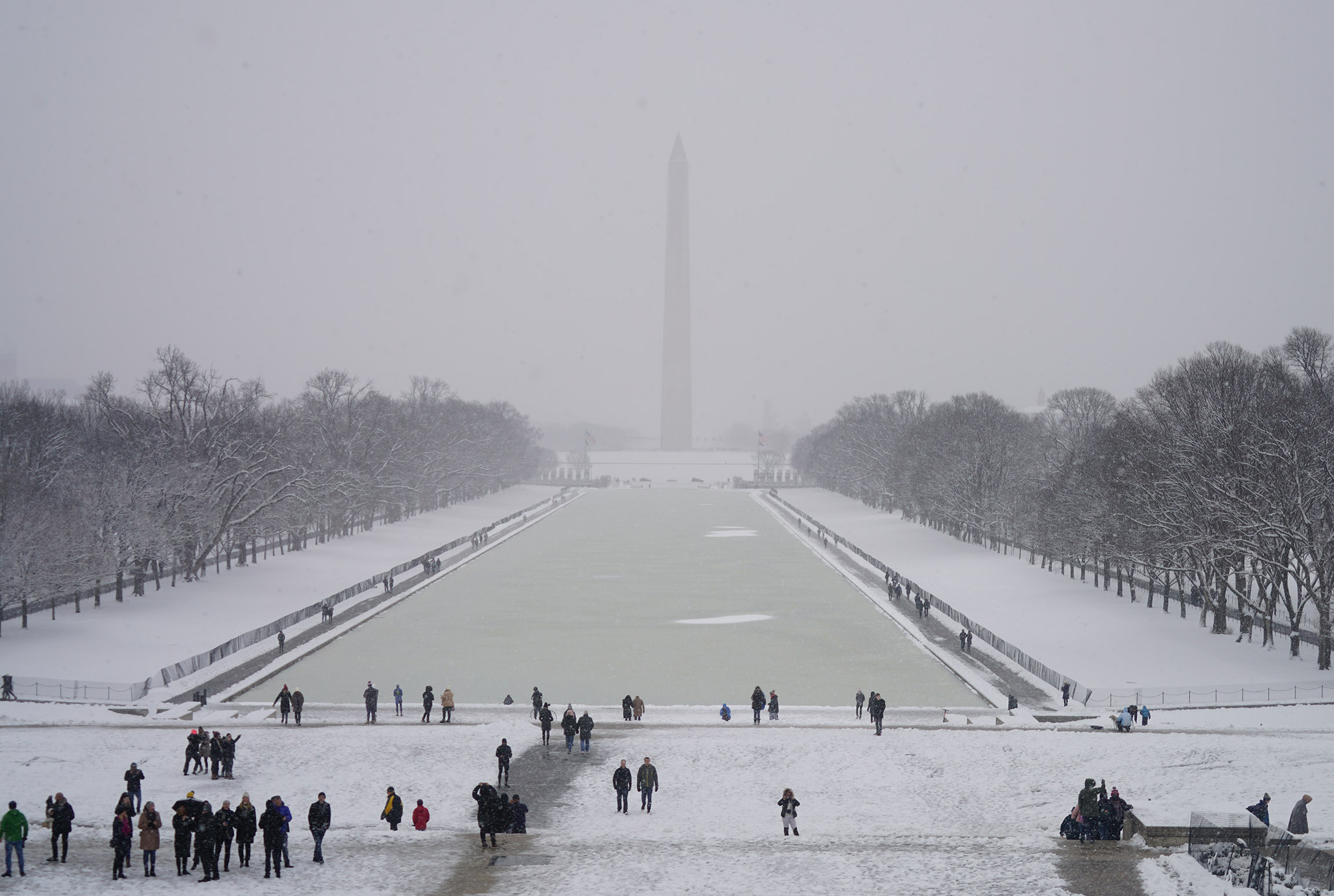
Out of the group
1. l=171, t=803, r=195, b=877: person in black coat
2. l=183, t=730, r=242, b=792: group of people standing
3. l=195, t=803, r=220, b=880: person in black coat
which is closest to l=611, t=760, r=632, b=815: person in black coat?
l=195, t=803, r=220, b=880: person in black coat

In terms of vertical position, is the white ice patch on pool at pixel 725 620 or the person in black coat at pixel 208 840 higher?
the person in black coat at pixel 208 840

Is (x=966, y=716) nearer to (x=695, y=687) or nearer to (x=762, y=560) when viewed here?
(x=695, y=687)

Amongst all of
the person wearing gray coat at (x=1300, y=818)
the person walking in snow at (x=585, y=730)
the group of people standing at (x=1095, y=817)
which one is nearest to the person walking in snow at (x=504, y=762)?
the person walking in snow at (x=585, y=730)

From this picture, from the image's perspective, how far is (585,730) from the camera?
21.6m

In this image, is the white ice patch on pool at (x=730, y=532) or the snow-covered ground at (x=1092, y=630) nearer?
the snow-covered ground at (x=1092, y=630)

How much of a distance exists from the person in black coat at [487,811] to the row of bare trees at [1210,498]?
87.0 ft

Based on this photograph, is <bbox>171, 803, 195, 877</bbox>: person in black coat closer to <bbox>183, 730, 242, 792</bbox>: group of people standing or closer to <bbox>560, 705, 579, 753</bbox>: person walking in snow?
<bbox>183, 730, 242, 792</bbox>: group of people standing

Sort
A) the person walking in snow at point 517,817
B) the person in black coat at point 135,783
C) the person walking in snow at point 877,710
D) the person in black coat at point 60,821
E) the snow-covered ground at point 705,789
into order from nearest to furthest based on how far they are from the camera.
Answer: the person in black coat at point 60,821
the snow-covered ground at point 705,789
the person walking in snow at point 517,817
the person in black coat at point 135,783
the person walking in snow at point 877,710

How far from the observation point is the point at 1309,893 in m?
13.9

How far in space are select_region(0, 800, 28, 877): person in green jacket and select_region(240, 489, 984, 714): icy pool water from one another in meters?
14.1

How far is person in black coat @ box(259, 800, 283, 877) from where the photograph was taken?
1475 cm

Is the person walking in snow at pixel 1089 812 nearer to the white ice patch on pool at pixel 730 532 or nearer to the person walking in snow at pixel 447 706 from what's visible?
the person walking in snow at pixel 447 706

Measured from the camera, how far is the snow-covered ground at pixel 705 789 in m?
15.2

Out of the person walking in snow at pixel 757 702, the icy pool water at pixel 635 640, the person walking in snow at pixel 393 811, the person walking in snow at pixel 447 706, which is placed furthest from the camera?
the icy pool water at pixel 635 640
